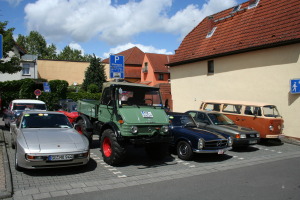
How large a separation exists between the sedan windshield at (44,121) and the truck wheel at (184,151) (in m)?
3.76

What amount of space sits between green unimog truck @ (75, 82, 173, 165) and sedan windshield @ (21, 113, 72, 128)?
1.03 meters

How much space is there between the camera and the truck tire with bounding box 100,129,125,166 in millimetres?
7619

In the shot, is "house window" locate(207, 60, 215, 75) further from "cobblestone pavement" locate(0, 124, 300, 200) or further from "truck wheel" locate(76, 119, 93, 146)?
"truck wheel" locate(76, 119, 93, 146)

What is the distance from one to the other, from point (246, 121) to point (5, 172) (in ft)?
34.9

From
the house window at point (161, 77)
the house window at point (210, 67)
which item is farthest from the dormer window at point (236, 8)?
the house window at point (161, 77)

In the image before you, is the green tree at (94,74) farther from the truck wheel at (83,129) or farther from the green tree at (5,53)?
the truck wheel at (83,129)

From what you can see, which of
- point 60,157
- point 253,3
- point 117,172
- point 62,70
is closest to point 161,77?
point 62,70

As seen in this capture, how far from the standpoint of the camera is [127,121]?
774 cm

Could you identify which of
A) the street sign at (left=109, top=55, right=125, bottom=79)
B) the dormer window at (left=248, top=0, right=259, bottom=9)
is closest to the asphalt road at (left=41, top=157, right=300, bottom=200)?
the street sign at (left=109, top=55, right=125, bottom=79)

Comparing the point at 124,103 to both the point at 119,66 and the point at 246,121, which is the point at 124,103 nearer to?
the point at 119,66

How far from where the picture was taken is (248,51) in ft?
54.5

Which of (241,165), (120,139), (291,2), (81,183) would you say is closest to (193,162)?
(241,165)

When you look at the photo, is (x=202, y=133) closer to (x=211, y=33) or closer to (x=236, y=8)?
(x=211, y=33)

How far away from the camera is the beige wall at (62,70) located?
152 feet
